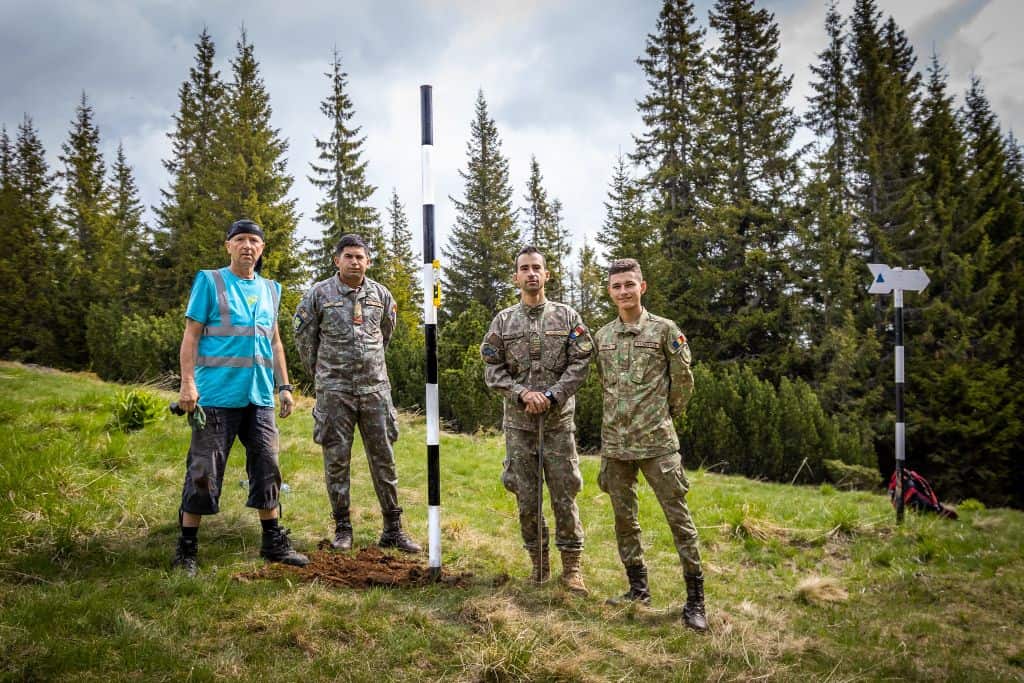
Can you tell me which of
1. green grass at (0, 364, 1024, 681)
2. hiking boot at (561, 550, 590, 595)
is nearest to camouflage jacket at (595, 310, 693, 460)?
hiking boot at (561, 550, 590, 595)

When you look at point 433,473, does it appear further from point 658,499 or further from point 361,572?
point 658,499

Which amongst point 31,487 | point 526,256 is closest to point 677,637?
point 526,256

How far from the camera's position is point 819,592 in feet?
16.2

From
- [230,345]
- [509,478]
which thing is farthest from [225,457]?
[509,478]

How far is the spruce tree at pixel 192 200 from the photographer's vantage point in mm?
25938

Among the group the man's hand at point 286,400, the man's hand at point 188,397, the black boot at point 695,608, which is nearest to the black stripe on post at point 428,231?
the man's hand at point 286,400

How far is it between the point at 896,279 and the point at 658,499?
5.35 meters

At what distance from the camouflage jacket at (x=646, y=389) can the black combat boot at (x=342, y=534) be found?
2.13 metres

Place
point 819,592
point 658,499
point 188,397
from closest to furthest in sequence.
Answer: point 188,397
point 658,499
point 819,592

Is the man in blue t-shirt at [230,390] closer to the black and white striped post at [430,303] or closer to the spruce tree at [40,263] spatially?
the black and white striped post at [430,303]

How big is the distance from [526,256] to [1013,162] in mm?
36271

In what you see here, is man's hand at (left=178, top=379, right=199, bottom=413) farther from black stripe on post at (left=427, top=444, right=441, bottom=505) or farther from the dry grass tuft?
the dry grass tuft

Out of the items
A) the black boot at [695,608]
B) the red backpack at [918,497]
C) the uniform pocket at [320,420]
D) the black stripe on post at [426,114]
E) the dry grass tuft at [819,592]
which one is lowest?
the dry grass tuft at [819,592]

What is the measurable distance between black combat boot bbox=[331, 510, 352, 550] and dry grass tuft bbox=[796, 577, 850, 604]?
3799 millimetres
